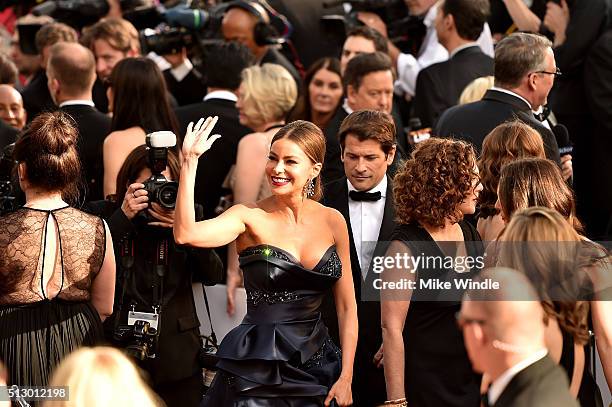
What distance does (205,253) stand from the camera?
498 centimetres

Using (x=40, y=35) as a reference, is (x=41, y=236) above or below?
below

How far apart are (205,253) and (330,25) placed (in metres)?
3.38

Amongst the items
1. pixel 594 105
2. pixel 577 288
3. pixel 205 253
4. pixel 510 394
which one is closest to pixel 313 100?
pixel 594 105

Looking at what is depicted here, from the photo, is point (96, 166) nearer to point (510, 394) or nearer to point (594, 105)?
point (594, 105)

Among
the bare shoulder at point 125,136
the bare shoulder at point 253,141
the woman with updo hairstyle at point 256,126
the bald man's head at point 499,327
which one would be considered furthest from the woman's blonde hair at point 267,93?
the bald man's head at point 499,327

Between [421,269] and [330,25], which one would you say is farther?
[330,25]

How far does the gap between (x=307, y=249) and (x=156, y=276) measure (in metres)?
0.77

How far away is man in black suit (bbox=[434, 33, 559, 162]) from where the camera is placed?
5734 millimetres

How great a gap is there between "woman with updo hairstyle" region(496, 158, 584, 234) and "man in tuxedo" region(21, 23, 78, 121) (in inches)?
151

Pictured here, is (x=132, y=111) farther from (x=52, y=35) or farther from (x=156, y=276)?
(x=52, y=35)

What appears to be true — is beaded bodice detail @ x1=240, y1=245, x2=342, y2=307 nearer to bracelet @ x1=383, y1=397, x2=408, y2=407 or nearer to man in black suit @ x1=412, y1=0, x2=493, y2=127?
bracelet @ x1=383, y1=397, x2=408, y2=407

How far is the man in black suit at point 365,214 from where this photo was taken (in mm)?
4969

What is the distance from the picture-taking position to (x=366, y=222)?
5.07 meters

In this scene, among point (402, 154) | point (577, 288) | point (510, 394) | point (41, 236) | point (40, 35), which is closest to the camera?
point (510, 394)
